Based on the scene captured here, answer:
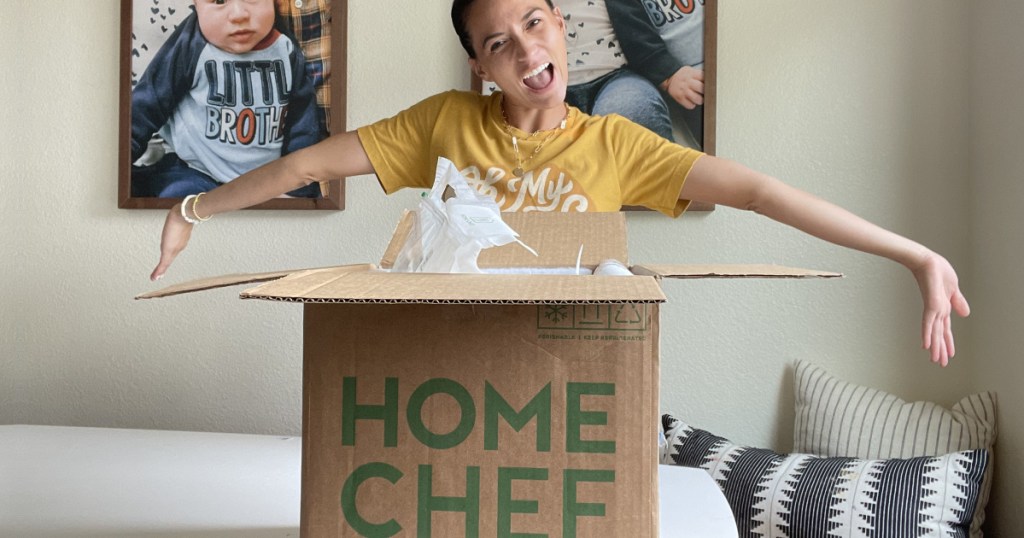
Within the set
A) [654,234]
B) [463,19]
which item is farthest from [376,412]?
[654,234]

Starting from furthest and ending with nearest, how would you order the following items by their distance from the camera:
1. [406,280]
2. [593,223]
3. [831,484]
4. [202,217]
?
[831,484]
[202,217]
[593,223]
[406,280]

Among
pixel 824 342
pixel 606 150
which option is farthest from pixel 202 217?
pixel 824 342

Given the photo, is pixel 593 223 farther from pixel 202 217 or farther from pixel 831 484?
pixel 831 484

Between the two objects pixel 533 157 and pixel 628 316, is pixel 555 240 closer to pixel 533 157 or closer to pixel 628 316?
pixel 628 316

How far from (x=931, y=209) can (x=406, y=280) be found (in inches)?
60.8

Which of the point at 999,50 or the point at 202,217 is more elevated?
the point at 999,50

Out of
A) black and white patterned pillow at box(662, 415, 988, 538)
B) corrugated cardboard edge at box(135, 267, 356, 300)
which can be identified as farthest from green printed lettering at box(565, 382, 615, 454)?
black and white patterned pillow at box(662, 415, 988, 538)

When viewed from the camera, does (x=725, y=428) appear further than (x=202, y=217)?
Yes

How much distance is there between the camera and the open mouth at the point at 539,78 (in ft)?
3.94

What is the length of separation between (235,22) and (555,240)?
4.97 ft

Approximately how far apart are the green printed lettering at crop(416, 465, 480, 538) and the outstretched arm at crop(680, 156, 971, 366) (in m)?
0.51

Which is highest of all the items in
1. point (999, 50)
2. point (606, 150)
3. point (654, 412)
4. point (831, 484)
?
point (999, 50)

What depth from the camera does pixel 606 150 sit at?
3.97ft

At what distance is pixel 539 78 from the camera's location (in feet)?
3.96
